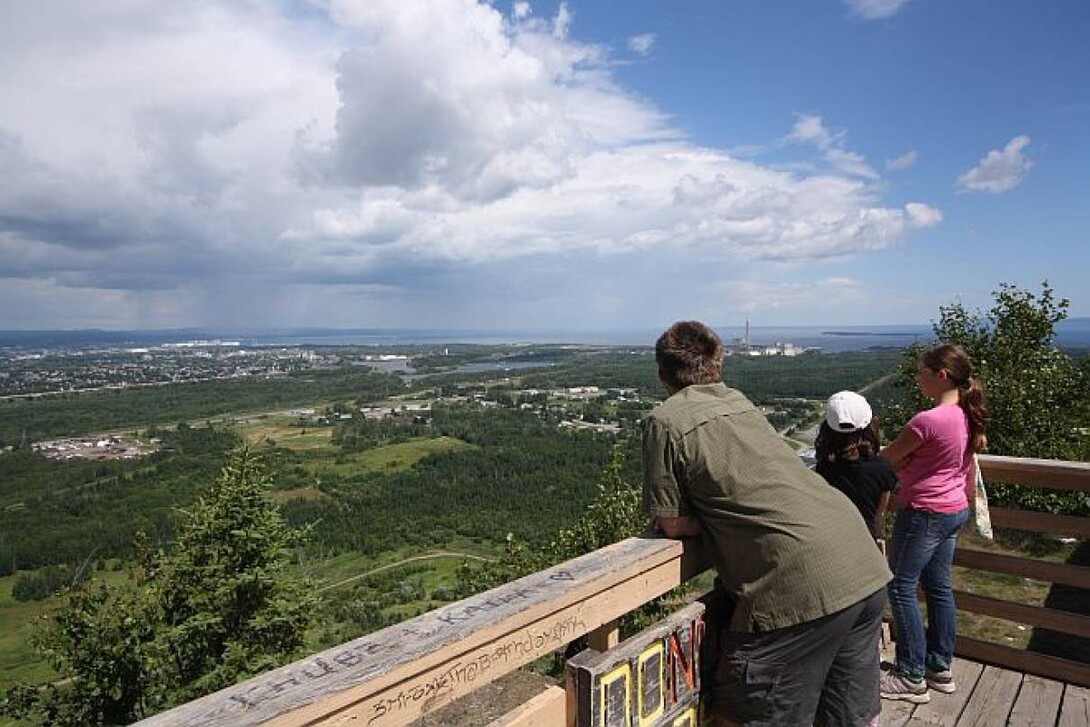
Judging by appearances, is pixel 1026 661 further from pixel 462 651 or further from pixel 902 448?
pixel 462 651

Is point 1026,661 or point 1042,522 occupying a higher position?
point 1042,522

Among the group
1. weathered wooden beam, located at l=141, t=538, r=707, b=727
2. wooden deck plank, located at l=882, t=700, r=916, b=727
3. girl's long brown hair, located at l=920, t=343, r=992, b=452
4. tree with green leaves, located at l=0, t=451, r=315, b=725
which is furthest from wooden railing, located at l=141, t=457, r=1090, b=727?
tree with green leaves, located at l=0, t=451, r=315, b=725

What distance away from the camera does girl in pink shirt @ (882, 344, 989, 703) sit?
3102 mm

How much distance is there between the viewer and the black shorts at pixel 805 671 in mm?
1961

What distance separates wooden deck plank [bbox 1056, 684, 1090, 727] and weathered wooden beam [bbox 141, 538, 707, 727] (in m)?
2.30

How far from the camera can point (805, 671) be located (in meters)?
1.99

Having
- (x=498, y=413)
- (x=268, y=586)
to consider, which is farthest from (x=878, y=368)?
(x=268, y=586)

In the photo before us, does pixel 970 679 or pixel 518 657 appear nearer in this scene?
→ pixel 518 657

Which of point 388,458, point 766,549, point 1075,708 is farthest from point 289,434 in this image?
point 766,549

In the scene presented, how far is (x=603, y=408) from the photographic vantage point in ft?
347

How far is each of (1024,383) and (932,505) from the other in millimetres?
13454

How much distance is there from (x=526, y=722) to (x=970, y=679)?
289cm

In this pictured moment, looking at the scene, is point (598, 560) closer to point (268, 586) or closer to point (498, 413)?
point (268, 586)

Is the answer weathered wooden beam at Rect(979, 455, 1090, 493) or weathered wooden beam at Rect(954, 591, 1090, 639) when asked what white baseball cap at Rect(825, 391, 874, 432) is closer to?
weathered wooden beam at Rect(979, 455, 1090, 493)
